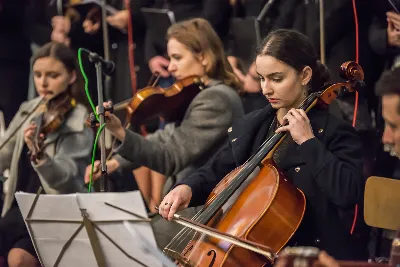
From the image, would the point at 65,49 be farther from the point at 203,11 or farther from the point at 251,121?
the point at 251,121

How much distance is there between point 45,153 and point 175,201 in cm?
129

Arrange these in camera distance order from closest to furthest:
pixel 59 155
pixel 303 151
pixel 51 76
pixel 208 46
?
pixel 303 151
pixel 208 46
pixel 59 155
pixel 51 76

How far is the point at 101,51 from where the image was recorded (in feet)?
17.2

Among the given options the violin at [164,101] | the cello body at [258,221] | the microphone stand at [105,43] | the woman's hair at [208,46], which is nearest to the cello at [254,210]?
the cello body at [258,221]

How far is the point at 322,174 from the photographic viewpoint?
2895 millimetres

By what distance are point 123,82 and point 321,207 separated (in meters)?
2.33

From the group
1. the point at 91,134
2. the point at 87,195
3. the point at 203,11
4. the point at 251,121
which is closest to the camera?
the point at 87,195

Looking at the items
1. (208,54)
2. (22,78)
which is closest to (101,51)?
(22,78)

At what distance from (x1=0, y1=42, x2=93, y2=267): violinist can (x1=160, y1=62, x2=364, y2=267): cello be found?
4.19 feet

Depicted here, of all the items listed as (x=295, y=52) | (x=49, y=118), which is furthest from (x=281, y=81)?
(x=49, y=118)

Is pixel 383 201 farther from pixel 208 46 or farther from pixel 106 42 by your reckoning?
pixel 106 42

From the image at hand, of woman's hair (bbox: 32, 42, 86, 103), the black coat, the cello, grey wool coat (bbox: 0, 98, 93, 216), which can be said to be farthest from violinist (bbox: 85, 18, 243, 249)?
the cello

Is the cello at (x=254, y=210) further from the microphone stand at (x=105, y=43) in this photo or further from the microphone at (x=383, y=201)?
the microphone stand at (x=105, y=43)

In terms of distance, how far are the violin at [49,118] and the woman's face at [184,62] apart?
621 mm
